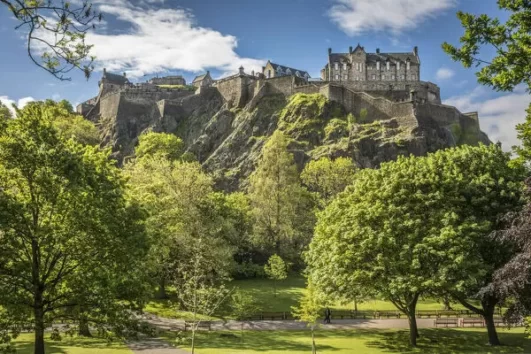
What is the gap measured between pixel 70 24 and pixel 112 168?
14370 millimetres

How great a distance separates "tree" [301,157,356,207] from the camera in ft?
230

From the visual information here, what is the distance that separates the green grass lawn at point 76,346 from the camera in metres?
26.8

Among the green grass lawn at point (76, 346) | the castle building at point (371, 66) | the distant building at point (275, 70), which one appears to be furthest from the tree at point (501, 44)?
the distant building at point (275, 70)

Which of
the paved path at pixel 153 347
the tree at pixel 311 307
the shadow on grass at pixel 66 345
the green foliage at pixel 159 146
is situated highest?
the green foliage at pixel 159 146

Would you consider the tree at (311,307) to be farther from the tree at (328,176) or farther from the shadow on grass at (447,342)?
the tree at (328,176)

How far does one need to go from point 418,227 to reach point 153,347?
17601mm

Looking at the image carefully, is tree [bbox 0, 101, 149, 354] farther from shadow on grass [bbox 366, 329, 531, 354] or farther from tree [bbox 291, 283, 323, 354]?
shadow on grass [bbox 366, 329, 531, 354]

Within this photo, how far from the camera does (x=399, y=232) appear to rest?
3056 cm

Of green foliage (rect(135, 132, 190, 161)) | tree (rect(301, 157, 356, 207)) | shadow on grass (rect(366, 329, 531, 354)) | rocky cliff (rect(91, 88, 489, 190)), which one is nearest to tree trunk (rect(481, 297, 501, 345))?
shadow on grass (rect(366, 329, 531, 354))

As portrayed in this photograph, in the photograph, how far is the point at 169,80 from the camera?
165m

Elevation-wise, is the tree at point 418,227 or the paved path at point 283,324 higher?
the tree at point 418,227

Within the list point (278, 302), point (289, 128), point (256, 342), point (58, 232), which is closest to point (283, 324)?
point (278, 302)

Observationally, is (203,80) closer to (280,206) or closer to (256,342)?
(280,206)

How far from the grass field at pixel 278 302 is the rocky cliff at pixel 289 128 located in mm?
30138
